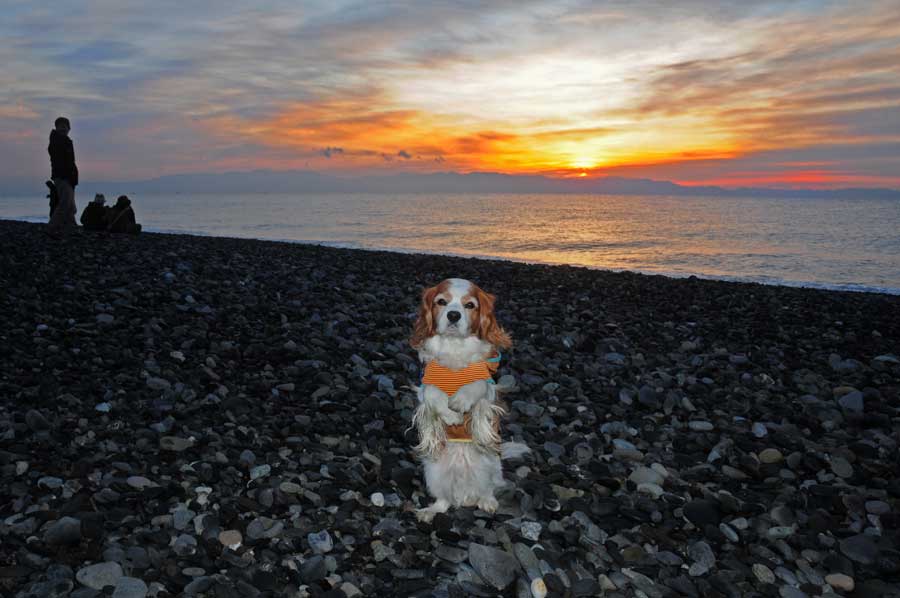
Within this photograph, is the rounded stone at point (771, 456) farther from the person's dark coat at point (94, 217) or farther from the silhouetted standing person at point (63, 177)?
the person's dark coat at point (94, 217)

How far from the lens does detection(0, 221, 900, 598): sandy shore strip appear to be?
4.74 m

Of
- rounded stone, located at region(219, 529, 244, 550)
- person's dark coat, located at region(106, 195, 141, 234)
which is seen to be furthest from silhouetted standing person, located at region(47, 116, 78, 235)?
rounded stone, located at region(219, 529, 244, 550)

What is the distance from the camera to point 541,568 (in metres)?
4.84

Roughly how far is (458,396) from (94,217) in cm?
2266

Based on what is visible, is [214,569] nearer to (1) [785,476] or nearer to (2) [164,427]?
(2) [164,427]

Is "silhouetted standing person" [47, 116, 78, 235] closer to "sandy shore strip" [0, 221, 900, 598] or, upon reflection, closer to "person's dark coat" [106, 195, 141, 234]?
"person's dark coat" [106, 195, 141, 234]

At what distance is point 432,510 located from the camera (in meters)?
5.58

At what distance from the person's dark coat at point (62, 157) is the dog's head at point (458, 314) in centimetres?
2092

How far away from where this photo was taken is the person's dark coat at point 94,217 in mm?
22594

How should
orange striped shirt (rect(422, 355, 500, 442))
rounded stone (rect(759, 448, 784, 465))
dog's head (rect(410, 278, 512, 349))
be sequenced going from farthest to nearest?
rounded stone (rect(759, 448, 784, 465))
orange striped shirt (rect(422, 355, 500, 442))
dog's head (rect(410, 278, 512, 349))

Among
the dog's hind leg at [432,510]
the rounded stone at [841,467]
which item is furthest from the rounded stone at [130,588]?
the rounded stone at [841,467]

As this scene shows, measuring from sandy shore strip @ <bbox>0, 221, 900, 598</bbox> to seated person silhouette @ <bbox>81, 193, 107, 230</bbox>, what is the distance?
1025 centimetres

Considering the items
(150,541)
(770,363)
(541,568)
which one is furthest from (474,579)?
(770,363)

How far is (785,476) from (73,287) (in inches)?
521
